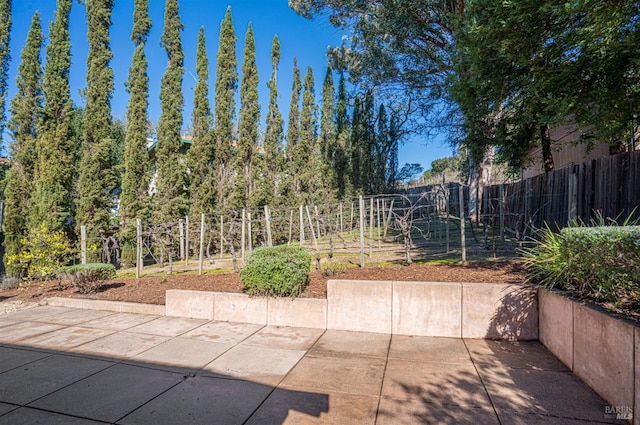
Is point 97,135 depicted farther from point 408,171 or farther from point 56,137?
point 408,171

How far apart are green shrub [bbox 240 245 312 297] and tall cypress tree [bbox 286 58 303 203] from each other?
36.8ft

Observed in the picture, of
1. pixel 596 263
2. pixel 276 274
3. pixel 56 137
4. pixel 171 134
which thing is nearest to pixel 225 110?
pixel 171 134

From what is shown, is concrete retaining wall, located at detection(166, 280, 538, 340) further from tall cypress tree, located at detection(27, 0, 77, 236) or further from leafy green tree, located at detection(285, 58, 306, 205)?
leafy green tree, located at detection(285, 58, 306, 205)

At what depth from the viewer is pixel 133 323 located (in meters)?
4.97

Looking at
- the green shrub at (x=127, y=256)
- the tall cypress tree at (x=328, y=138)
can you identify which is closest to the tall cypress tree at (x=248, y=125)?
the tall cypress tree at (x=328, y=138)

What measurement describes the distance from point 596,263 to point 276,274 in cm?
373

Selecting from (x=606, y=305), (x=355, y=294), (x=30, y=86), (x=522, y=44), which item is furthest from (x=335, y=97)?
(x=606, y=305)

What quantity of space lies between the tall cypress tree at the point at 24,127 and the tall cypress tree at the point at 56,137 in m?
0.53

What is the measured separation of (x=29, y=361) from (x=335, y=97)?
1911 cm

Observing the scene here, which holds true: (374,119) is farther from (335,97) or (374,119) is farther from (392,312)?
(392,312)

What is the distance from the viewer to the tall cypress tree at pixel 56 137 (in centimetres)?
1121

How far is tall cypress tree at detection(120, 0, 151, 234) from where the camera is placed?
12.9m

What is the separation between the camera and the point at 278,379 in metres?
3.06

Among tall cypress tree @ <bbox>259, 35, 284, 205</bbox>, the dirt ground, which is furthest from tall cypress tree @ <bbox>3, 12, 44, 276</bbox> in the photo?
tall cypress tree @ <bbox>259, 35, 284, 205</bbox>
